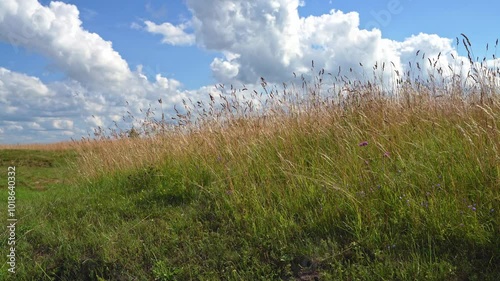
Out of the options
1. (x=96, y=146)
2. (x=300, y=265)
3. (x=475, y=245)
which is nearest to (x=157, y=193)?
(x=300, y=265)

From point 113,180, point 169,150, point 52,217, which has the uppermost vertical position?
point 169,150

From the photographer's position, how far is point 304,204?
4.18m

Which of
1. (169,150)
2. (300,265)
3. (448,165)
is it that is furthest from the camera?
(169,150)

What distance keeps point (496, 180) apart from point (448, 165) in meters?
0.59

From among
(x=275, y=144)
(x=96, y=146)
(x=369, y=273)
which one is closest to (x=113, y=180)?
(x=275, y=144)

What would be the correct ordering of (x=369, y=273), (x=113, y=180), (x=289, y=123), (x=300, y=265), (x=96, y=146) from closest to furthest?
(x=369, y=273) < (x=300, y=265) < (x=289, y=123) < (x=113, y=180) < (x=96, y=146)

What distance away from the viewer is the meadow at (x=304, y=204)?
10.5 feet

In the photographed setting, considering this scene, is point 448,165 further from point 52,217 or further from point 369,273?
point 52,217

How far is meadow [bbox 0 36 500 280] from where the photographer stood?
3213 mm

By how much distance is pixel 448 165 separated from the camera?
12.8 feet

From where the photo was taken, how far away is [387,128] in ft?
17.3

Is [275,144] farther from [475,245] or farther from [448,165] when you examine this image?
[475,245]

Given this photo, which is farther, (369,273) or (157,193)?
(157,193)

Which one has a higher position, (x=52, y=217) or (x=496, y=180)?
(x=496, y=180)
